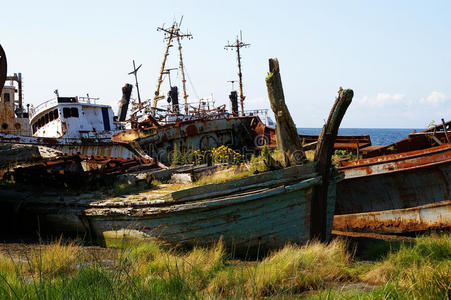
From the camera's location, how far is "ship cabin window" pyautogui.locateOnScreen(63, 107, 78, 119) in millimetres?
22438

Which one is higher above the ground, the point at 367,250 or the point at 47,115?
the point at 47,115

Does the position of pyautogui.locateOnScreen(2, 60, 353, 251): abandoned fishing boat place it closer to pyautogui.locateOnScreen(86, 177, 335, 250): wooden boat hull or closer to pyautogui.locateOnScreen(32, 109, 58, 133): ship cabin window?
pyautogui.locateOnScreen(86, 177, 335, 250): wooden boat hull

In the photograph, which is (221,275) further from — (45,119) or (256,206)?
(45,119)

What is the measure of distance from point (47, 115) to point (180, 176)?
1675cm

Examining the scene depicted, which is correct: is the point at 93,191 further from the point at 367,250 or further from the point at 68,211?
the point at 367,250

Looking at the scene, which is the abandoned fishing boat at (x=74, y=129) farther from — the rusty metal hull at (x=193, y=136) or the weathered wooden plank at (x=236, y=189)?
the weathered wooden plank at (x=236, y=189)

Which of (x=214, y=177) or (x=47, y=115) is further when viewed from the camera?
(x=47, y=115)

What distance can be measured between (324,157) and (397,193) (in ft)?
11.9

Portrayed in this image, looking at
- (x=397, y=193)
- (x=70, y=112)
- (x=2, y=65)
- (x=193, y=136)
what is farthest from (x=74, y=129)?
(x=397, y=193)

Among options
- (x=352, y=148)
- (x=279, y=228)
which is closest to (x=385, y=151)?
(x=352, y=148)

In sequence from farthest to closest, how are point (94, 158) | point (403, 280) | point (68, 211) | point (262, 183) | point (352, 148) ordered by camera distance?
point (352, 148) → point (94, 158) → point (68, 211) → point (262, 183) → point (403, 280)

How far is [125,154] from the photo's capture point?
2002 centimetres

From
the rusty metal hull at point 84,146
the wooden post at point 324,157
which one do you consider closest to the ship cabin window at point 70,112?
the rusty metal hull at point 84,146


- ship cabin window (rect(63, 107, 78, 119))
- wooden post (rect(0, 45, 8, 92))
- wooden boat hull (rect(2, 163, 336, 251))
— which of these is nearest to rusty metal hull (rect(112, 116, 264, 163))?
wooden post (rect(0, 45, 8, 92))
